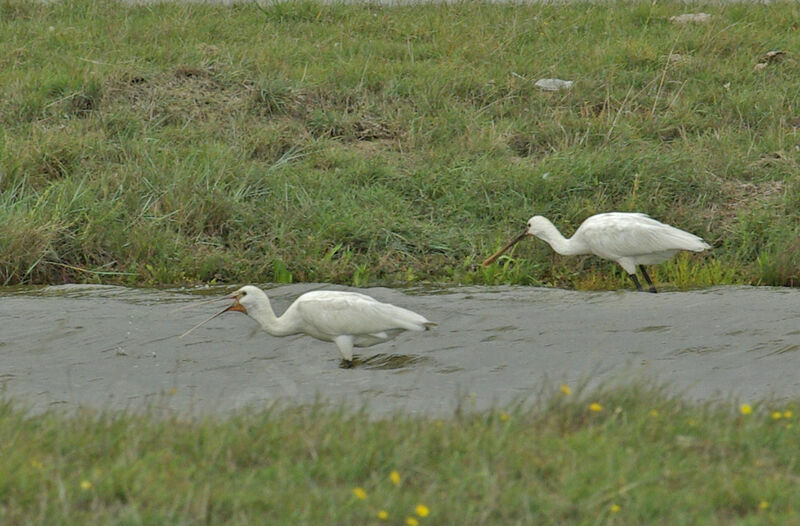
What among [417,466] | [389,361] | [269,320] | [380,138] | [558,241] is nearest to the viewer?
[417,466]

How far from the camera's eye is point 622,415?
5.79m

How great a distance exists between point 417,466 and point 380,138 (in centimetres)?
913

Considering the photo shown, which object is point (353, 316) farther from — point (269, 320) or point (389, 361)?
point (269, 320)

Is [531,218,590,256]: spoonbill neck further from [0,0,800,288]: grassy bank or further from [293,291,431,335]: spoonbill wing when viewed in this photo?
[293,291,431,335]: spoonbill wing

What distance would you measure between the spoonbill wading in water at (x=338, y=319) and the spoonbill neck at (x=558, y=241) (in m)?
2.63

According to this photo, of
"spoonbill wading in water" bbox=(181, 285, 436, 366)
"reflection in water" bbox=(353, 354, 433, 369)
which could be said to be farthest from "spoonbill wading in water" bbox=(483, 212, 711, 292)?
"reflection in water" bbox=(353, 354, 433, 369)

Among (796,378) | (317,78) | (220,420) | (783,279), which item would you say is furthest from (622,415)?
(317,78)

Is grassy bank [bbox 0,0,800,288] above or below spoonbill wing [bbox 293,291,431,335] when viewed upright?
above

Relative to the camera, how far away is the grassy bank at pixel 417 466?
175 inches

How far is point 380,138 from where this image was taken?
546 inches

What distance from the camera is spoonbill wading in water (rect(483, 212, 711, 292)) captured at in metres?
10.6

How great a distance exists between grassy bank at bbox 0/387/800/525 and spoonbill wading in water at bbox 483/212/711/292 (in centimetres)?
465

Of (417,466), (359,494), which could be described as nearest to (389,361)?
(417,466)

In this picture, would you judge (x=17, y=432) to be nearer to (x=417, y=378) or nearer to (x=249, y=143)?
(x=417, y=378)
